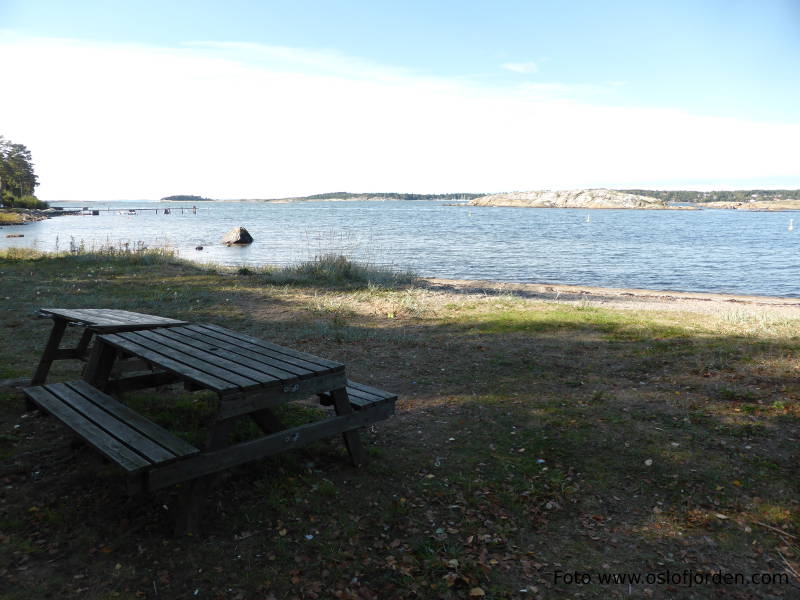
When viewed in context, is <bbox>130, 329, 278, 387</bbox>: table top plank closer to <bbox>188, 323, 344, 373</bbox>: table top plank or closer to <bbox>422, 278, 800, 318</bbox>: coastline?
<bbox>188, 323, 344, 373</bbox>: table top plank

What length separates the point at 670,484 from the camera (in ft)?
13.5

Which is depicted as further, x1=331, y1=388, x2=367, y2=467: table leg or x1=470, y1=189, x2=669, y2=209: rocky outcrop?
x1=470, y1=189, x2=669, y2=209: rocky outcrop

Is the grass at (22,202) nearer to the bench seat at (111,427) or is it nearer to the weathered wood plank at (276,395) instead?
the bench seat at (111,427)

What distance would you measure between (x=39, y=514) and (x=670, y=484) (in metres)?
4.35

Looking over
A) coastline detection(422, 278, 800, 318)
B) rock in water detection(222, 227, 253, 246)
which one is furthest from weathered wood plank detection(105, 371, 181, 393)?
rock in water detection(222, 227, 253, 246)

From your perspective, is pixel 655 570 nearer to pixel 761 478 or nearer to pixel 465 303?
pixel 761 478

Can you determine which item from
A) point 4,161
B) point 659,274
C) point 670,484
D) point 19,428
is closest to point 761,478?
point 670,484

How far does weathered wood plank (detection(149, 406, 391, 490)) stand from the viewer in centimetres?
315

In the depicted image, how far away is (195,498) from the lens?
3.42 m

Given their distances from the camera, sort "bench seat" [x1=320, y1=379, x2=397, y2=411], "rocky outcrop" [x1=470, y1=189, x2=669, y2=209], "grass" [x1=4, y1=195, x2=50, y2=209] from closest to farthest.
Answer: "bench seat" [x1=320, y1=379, x2=397, y2=411]
"grass" [x1=4, y1=195, x2=50, y2=209]
"rocky outcrop" [x1=470, y1=189, x2=669, y2=209]

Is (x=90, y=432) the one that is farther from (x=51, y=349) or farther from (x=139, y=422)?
(x=51, y=349)

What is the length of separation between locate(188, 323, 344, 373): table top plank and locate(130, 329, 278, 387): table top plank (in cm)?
29

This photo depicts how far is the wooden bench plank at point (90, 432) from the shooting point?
305cm

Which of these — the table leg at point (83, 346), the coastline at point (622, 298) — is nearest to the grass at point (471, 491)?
the table leg at point (83, 346)
